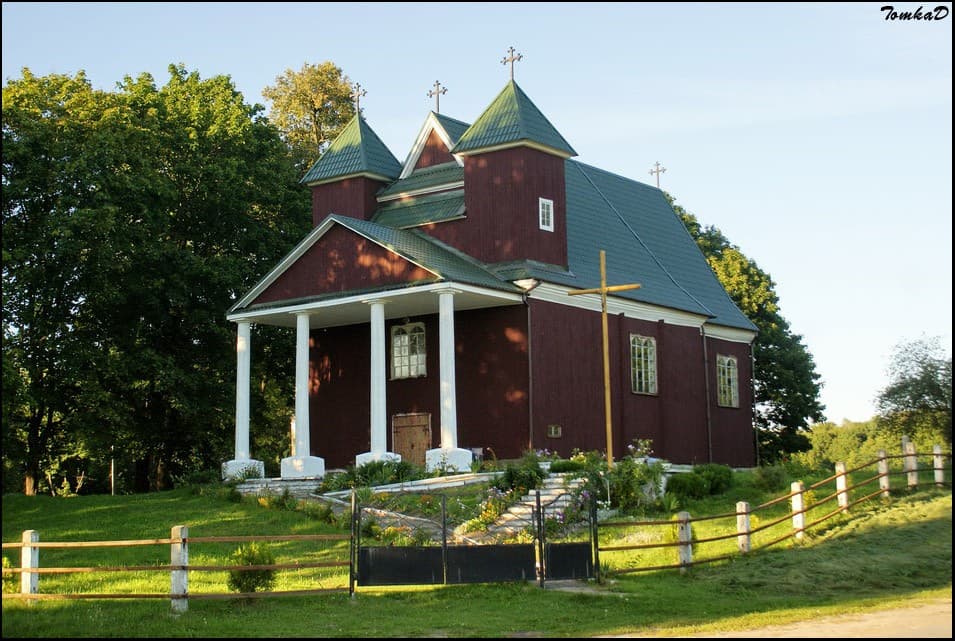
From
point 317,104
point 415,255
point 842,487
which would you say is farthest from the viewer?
point 317,104

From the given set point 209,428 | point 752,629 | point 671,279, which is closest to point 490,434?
point 671,279

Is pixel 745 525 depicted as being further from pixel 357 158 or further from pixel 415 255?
pixel 357 158

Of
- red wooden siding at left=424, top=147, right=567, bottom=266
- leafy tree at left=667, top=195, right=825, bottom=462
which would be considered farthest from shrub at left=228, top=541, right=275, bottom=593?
leafy tree at left=667, top=195, right=825, bottom=462

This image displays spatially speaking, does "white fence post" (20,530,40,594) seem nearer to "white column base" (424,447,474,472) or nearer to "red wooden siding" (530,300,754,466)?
"white column base" (424,447,474,472)

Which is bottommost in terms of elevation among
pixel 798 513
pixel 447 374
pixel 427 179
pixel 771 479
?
pixel 798 513

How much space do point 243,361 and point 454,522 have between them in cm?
1144

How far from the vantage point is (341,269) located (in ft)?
102

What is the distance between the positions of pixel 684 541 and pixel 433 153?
60.9 ft

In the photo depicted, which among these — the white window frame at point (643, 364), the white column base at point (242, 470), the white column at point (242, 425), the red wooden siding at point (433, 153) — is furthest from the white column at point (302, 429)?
the white window frame at point (643, 364)

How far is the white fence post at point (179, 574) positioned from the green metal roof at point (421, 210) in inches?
678

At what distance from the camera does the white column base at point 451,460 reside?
91.8 ft

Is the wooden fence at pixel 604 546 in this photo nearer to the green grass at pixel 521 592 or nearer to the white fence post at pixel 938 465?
the white fence post at pixel 938 465

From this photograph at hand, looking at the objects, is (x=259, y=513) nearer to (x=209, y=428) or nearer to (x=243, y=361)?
(x=243, y=361)

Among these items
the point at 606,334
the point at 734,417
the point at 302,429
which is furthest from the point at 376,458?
the point at 734,417
